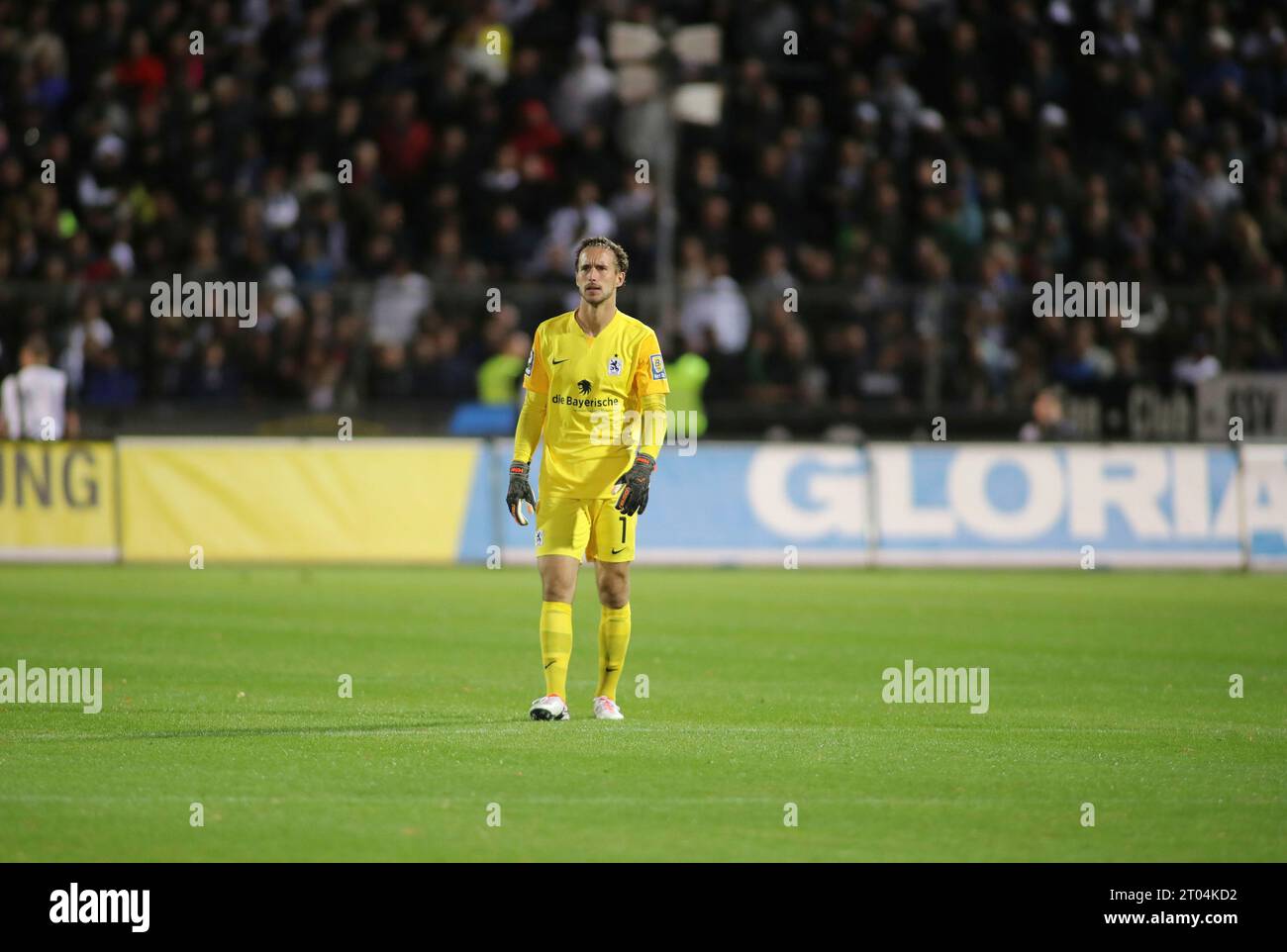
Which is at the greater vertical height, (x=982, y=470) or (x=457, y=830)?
(x=982, y=470)

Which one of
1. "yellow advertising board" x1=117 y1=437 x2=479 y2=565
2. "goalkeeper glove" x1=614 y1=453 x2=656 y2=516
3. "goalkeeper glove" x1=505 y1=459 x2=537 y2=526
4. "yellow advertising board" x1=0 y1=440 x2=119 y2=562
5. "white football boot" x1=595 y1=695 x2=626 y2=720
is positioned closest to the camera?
"goalkeeper glove" x1=614 y1=453 x2=656 y2=516

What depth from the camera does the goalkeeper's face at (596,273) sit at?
33.6 feet

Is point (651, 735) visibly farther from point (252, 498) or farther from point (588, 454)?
point (252, 498)

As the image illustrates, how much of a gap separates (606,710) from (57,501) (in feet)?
41.1

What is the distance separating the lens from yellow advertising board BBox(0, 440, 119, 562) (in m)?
21.3

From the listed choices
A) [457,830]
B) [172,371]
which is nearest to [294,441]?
[172,371]

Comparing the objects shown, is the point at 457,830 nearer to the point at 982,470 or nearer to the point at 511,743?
the point at 511,743

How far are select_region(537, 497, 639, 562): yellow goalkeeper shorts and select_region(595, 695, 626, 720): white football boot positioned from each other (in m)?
0.78

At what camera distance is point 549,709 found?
10.4m

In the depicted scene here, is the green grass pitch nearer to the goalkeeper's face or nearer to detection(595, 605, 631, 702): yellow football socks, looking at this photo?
detection(595, 605, 631, 702): yellow football socks

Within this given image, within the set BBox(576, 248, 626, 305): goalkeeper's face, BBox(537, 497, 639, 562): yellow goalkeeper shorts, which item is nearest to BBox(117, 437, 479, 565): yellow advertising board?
BBox(537, 497, 639, 562): yellow goalkeeper shorts
